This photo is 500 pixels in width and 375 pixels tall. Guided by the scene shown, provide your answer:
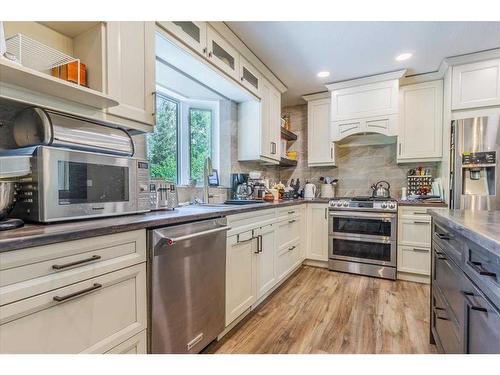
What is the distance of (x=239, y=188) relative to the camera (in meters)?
2.89

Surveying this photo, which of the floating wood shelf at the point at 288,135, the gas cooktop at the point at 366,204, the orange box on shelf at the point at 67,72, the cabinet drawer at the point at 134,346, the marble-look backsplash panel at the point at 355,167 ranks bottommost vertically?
the cabinet drawer at the point at 134,346

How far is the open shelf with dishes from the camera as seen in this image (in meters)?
1.04

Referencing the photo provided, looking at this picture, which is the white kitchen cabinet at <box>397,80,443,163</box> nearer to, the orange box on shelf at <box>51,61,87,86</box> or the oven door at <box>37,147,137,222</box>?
the oven door at <box>37,147,137,222</box>

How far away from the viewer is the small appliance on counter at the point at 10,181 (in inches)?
36.1

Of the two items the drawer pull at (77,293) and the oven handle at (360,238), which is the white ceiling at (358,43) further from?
the drawer pull at (77,293)

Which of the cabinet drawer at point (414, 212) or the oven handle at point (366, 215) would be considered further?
the oven handle at point (366, 215)

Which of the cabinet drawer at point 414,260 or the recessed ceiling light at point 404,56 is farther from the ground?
the recessed ceiling light at point 404,56

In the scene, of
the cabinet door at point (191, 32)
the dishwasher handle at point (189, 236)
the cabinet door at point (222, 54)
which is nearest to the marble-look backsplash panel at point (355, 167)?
the cabinet door at point (222, 54)

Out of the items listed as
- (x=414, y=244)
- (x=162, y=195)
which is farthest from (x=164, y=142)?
(x=414, y=244)

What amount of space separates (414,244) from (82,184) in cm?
316

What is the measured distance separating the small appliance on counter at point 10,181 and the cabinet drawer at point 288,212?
193 cm
